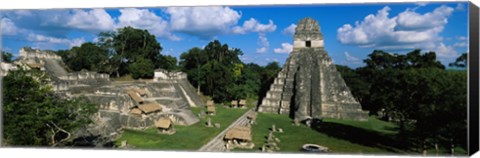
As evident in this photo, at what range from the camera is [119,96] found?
58.0ft

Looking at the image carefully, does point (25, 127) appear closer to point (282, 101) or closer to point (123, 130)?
point (123, 130)

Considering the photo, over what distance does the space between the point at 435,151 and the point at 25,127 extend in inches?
436

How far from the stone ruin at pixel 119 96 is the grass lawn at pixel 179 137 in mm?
687

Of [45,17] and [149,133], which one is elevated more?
[45,17]

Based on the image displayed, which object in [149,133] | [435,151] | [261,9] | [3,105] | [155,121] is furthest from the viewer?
[155,121]

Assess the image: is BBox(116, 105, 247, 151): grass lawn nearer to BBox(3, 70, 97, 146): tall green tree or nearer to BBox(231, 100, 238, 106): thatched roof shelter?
BBox(231, 100, 238, 106): thatched roof shelter

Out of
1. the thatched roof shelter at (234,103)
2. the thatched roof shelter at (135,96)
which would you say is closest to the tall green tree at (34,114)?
the thatched roof shelter at (135,96)

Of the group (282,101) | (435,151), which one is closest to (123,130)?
(282,101)

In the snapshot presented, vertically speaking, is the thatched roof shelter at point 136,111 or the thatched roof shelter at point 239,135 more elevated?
the thatched roof shelter at point 136,111

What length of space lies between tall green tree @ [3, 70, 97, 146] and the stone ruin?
1.20m

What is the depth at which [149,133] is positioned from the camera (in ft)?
Answer: 49.3

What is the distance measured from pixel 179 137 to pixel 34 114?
475 cm

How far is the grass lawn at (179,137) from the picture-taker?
1212 centimetres

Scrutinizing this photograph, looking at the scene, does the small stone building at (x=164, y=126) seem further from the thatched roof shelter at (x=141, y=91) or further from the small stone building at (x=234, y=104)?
the small stone building at (x=234, y=104)
